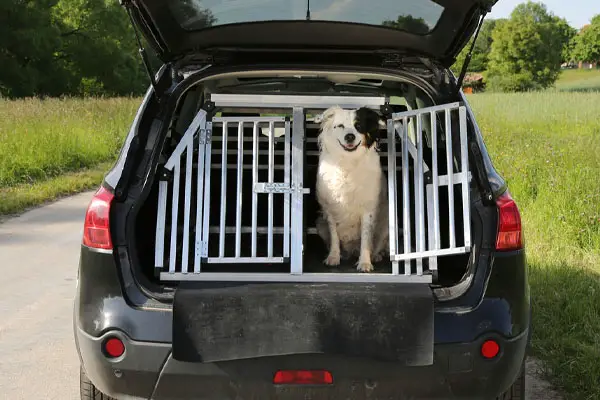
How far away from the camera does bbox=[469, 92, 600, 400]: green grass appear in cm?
422

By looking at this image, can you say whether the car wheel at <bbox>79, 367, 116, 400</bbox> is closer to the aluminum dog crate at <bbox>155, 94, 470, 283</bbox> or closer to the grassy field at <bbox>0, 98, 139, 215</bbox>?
the aluminum dog crate at <bbox>155, 94, 470, 283</bbox>

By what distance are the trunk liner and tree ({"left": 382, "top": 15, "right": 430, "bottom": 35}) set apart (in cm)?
152

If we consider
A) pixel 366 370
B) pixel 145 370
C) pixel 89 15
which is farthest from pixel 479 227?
pixel 89 15

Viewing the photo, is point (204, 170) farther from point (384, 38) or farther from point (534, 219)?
point (534, 219)

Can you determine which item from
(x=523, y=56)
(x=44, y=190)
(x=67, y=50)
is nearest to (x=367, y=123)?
(x=44, y=190)

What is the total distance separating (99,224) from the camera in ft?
9.91

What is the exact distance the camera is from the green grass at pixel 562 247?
4223 millimetres

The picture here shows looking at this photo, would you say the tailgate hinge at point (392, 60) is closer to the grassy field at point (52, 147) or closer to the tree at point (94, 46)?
the grassy field at point (52, 147)

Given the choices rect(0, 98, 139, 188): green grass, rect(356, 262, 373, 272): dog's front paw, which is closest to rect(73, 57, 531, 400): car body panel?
rect(356, 262, 373, 272): dog's front paw

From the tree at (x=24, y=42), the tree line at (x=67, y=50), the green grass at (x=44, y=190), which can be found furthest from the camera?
the tree line at (x=67, y=50)

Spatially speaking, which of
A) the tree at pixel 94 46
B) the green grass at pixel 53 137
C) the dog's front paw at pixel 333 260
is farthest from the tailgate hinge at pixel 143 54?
the tree at pixel 94 46

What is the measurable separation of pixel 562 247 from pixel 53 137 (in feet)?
35.8

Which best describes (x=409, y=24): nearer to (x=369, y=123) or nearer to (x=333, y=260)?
(x=369, y=123)

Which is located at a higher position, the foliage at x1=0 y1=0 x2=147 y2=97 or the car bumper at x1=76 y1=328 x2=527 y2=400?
the foliage at x1=0 y1=0 x2=147 y2=97
